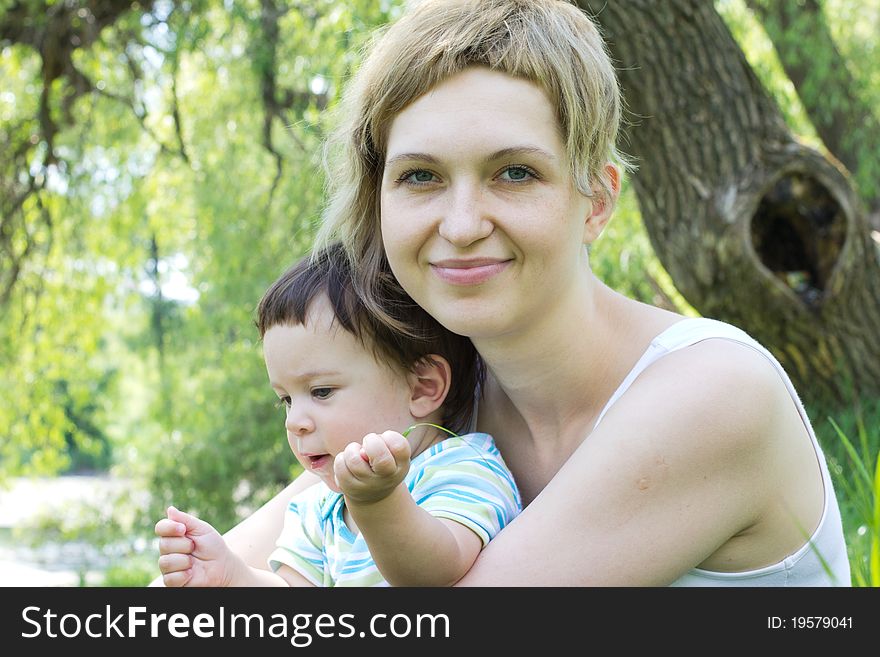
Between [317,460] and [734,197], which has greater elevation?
[734,197]

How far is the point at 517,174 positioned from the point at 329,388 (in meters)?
0.58

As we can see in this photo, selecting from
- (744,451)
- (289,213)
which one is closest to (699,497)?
(744,451)

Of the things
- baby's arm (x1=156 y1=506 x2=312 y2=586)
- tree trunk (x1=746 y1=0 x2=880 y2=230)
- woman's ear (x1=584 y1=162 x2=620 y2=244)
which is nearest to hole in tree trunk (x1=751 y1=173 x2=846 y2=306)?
tree trunk (x1=746 y1=0 x2=880 y2=230)

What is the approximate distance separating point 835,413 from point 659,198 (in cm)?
116

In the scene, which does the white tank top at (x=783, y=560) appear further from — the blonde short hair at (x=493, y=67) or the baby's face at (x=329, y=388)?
the baby's face at (x=329, y=388)

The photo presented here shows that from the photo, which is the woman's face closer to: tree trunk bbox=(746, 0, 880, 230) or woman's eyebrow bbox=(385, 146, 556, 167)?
woman's eyebrow bbox=(385, 146, 556, 167)

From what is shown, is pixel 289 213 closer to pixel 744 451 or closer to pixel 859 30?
pixel 859 30

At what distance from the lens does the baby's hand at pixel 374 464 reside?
4.73 feet

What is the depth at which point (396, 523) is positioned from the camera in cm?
156

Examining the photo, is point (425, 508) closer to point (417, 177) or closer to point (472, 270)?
point (472, 270)

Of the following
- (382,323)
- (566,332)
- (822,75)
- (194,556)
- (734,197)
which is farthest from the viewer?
(822,75)

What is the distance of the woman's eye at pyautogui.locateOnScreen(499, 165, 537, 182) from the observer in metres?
1.76

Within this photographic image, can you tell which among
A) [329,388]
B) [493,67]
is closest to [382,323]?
[329,388]

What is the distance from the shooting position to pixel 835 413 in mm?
4336
